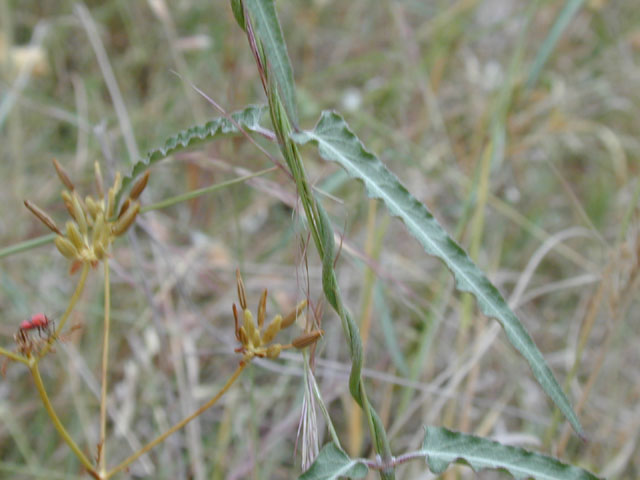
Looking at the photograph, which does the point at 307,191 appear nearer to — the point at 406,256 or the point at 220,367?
the point at 220,367

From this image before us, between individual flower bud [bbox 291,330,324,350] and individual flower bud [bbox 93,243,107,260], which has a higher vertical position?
individual flower bud [bbox 93,243,107,260]

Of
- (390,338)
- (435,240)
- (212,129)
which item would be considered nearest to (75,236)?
(212,129)

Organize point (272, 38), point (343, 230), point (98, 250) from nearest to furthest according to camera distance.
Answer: point (272, 38), point (98, 250), point (343, 230)

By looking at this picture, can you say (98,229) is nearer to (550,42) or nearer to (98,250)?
(98,250)

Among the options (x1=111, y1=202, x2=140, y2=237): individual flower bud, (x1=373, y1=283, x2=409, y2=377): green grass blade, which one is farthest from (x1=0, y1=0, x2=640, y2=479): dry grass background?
(x1=111, y1=202, x2=140, y2=237): individual flower bud

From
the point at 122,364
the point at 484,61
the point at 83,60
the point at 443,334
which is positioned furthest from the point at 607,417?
the point at 83,60

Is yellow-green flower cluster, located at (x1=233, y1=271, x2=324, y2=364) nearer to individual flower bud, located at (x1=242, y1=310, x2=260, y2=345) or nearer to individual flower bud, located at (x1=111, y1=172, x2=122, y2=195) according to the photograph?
individual flower bud, located at (x1=242, y1=310, x2=260, y2=345)

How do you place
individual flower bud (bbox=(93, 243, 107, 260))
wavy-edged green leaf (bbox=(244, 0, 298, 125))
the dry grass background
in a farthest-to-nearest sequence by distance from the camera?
the dry grass background < individual flower bud (bbox=(93, 243, 107, 260)) < wavy-edged green leaf (bbox=(244, 0, 298, 125))
